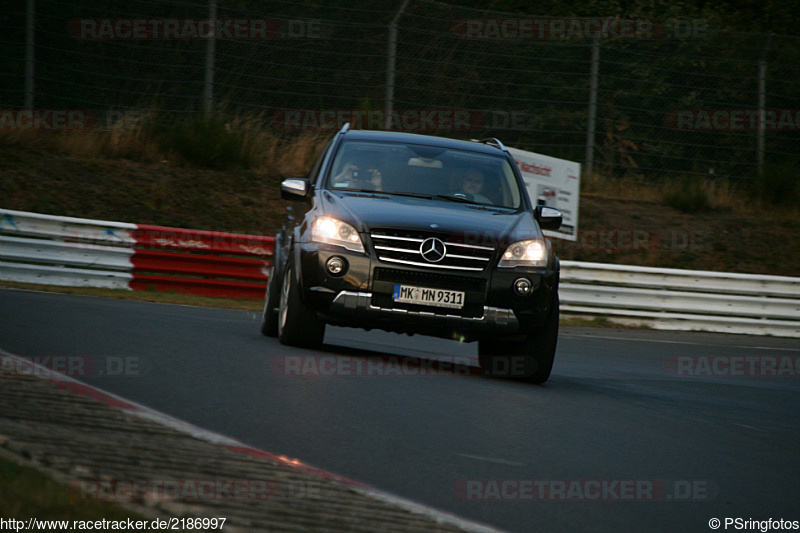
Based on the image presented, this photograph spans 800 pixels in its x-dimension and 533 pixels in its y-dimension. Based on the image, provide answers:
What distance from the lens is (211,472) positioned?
15.8 ft

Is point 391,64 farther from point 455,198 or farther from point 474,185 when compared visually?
point 455,198

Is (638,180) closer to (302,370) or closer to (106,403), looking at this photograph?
(302,370)

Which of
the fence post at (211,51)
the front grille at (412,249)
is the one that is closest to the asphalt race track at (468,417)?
the front grille at (412,249)

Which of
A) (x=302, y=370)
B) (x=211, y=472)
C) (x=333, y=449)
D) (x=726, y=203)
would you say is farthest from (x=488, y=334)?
(x=726, y=203)

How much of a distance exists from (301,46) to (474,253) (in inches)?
522

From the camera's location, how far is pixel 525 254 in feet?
29.1

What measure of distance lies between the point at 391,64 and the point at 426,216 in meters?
12.6

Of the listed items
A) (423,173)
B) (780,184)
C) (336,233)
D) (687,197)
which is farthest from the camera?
(687,197)

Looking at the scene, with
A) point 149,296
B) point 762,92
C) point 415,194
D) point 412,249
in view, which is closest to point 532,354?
point 412,249

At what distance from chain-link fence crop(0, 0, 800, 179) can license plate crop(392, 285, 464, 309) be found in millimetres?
12995

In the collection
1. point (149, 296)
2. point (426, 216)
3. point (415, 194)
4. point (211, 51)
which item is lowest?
point (149, 296)

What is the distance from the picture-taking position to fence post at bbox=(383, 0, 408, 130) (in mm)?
20953

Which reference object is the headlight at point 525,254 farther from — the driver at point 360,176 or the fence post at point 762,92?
the fence post at point 762,92

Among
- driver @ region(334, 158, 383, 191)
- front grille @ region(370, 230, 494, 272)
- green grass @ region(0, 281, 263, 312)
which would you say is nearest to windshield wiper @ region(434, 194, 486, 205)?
driver @ region(334, 158, 383, 191)
